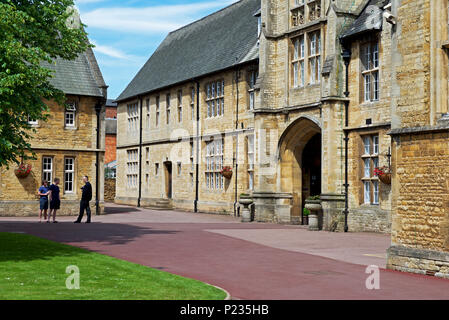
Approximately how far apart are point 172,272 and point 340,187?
1344 centimetres

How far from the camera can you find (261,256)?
1457 centimetres

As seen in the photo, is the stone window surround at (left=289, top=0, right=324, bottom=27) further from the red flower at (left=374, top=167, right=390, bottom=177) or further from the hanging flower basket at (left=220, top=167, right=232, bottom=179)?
the hanging flower basket at (left=220, top=167, right=232, bottom=179)

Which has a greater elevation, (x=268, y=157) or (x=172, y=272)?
(x=268, y=157)

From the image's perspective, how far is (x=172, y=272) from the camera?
38.1 feet

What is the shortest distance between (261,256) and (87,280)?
18.0 feet

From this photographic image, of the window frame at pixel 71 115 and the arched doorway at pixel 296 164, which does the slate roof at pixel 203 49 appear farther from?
the window frame at pixel 71 115

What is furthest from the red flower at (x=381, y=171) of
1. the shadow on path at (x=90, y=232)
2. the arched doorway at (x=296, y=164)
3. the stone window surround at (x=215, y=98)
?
the stone window surround at (x=215, y=98)

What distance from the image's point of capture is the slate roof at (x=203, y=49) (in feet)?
113

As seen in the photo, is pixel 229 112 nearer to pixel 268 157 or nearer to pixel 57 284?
pixel 268 157

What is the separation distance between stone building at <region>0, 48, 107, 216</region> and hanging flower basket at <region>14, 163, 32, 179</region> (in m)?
0.25

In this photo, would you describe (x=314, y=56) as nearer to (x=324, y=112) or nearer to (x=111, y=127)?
(x=324, y=112)

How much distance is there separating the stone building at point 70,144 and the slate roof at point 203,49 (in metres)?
7.00

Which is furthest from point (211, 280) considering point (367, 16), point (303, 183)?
point (303, 183)

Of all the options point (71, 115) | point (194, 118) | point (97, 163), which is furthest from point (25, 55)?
point (194, 118)
